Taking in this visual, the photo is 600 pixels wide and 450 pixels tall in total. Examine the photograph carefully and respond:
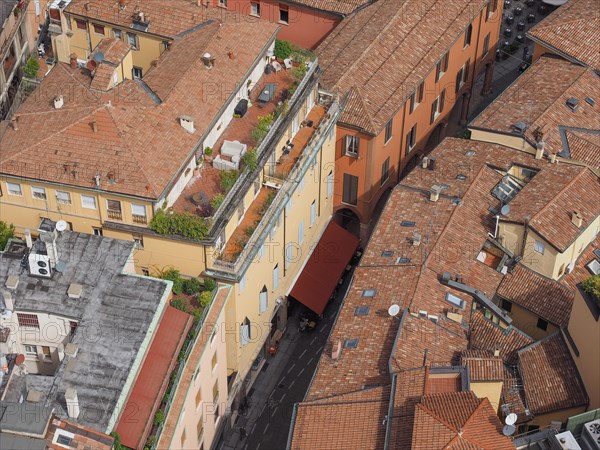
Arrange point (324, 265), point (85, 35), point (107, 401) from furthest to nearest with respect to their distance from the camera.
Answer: point (324, 265)
point (85, 35)
point (107, 401)

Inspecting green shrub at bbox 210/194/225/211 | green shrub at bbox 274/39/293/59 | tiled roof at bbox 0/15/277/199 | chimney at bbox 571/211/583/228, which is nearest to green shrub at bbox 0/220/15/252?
tiled roof at bbox 0/15/277/199

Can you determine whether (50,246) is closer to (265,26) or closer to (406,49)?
(265,26)

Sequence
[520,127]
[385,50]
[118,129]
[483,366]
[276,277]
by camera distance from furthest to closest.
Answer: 1. [385,50]
2. [520,127]
3. [276,277]
4. [118,129]
5. [483,366]

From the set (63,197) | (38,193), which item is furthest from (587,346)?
(38,193)

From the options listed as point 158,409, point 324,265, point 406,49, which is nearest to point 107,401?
point 158,409

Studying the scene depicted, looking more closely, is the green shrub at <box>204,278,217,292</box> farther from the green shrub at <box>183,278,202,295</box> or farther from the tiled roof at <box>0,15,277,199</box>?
the tiled roof at <box>0,15,277,199</box>

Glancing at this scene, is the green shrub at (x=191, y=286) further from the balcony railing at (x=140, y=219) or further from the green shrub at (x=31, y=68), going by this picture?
the green shrub at (x=31, y=68)

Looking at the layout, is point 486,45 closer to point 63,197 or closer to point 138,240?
point 138,240
